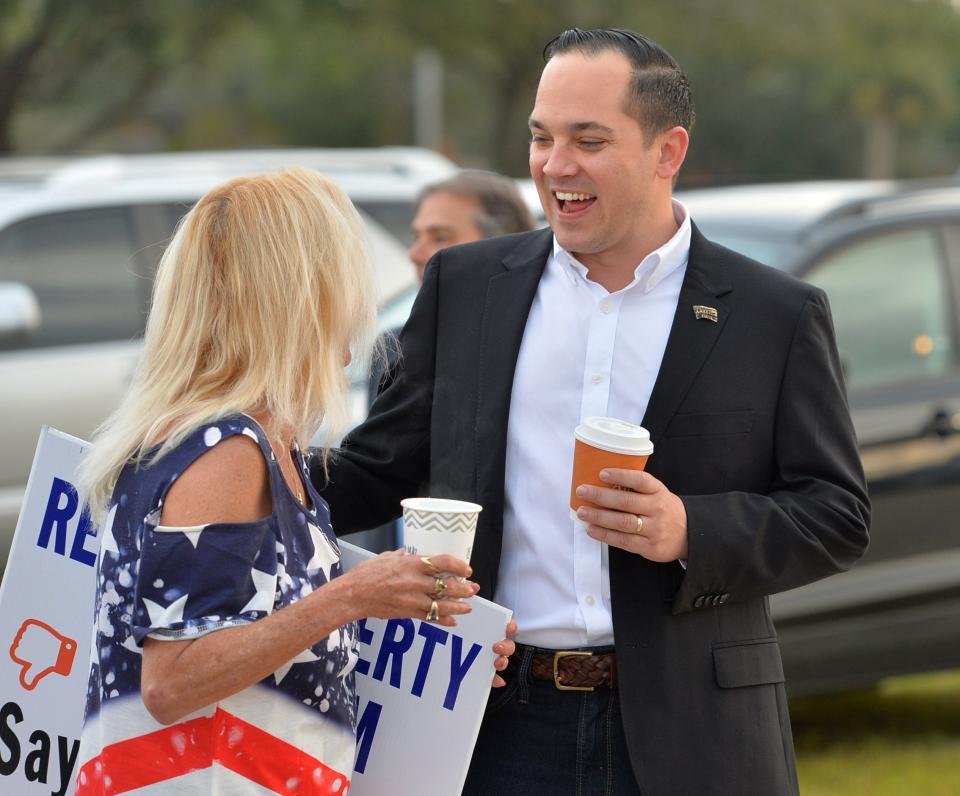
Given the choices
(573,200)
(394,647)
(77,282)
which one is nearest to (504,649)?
(394,647)

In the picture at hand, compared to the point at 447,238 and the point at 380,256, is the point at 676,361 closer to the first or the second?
the point at 447,238

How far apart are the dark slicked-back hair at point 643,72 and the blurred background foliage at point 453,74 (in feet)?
19.5

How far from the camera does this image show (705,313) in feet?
8.51

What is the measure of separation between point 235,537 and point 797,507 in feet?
3.26

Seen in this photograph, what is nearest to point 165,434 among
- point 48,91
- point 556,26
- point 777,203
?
point 777,203

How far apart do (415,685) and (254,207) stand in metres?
0.87

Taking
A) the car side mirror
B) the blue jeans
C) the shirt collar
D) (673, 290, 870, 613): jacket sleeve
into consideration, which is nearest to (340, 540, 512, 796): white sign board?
the blue jeans

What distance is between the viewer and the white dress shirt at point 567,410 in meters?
2.53

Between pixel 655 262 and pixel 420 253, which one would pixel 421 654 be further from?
pixel 420 253

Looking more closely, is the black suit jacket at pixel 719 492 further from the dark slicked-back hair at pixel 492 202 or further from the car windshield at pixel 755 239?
the car windshield at pixel 755 239

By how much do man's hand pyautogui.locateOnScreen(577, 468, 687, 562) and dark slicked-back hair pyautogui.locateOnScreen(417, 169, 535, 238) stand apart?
220cm

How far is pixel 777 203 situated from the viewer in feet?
19.0

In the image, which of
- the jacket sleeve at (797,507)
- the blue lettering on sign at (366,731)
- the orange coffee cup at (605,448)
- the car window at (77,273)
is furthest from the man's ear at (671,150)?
the car window at (77,273)

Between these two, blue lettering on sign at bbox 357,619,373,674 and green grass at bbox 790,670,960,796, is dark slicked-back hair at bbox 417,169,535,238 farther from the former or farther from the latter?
green grass at bbox 790,670,960,796
